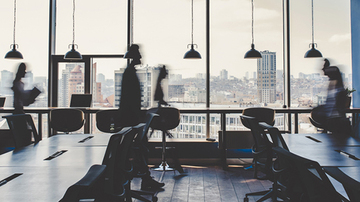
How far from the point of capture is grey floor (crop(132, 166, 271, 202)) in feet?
10.7

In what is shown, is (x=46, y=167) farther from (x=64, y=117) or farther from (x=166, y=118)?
(x=64, y=117)

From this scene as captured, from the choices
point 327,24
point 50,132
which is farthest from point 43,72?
point 327,24

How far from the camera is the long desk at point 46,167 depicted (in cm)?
124

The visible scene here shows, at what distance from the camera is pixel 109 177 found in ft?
5.35

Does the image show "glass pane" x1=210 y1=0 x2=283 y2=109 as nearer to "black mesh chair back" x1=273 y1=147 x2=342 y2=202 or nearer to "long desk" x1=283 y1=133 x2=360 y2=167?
"long desk" x1=283 y1=133 x2=360 y2=167

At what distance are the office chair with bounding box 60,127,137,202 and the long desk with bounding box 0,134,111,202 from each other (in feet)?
0.46

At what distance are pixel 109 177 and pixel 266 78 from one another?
495 centimetres

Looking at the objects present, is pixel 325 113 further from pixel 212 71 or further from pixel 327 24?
pixel 327 24

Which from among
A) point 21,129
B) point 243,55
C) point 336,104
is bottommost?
point 21,129


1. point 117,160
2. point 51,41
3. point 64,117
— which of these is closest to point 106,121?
point 64,117

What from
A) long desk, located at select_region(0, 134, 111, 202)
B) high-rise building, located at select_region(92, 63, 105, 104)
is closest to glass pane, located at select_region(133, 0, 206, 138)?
high-rise building, located at select_region(92, 63, 105, 104)

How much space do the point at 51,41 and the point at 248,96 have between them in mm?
4644

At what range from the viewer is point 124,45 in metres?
5.95

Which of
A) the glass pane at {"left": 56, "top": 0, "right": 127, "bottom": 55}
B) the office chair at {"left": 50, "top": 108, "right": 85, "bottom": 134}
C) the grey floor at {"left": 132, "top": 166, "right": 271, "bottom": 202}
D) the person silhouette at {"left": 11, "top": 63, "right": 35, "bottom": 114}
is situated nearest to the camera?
the grey floor at {"left": 132, "top": 166, "right": 271, "bottom": 202}
